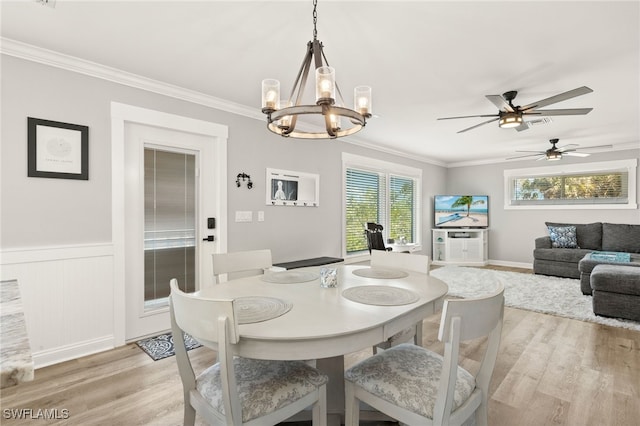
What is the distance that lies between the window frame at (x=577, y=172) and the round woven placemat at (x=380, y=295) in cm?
642

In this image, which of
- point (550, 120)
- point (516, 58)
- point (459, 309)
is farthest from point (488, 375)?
point (550, 120)

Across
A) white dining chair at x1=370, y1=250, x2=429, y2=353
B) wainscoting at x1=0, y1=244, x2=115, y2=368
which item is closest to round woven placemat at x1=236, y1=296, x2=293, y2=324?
white dining chair at x1=370, y1=250, x2=429, y2=353

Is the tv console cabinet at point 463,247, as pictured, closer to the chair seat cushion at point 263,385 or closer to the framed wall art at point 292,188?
the framed wall art at point 292,188

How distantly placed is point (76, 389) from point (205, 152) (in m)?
2.27

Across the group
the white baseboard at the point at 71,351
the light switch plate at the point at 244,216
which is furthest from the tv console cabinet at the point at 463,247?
the white baseboard at the point at 71,351

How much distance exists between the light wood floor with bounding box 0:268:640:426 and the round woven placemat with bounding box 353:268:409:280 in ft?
2.64

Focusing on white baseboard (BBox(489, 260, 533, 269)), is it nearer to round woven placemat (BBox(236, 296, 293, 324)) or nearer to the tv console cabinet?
the tv console cabinet

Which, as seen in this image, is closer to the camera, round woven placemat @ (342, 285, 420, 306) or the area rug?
round woven placemat @ (342, 285, 420, 306)

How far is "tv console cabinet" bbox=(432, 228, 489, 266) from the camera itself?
6.90 metres

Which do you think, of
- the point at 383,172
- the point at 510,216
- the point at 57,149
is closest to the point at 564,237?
the point at 510,216

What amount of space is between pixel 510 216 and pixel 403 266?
5761 mm

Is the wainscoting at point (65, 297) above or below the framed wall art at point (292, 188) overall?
below

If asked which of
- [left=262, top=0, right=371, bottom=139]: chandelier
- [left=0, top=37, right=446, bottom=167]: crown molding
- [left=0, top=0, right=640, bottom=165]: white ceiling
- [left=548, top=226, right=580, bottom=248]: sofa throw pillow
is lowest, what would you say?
[left=548, top=226, right=580, bottom=248]: sofa throw pillow

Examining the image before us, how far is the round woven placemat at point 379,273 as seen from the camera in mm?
2096
